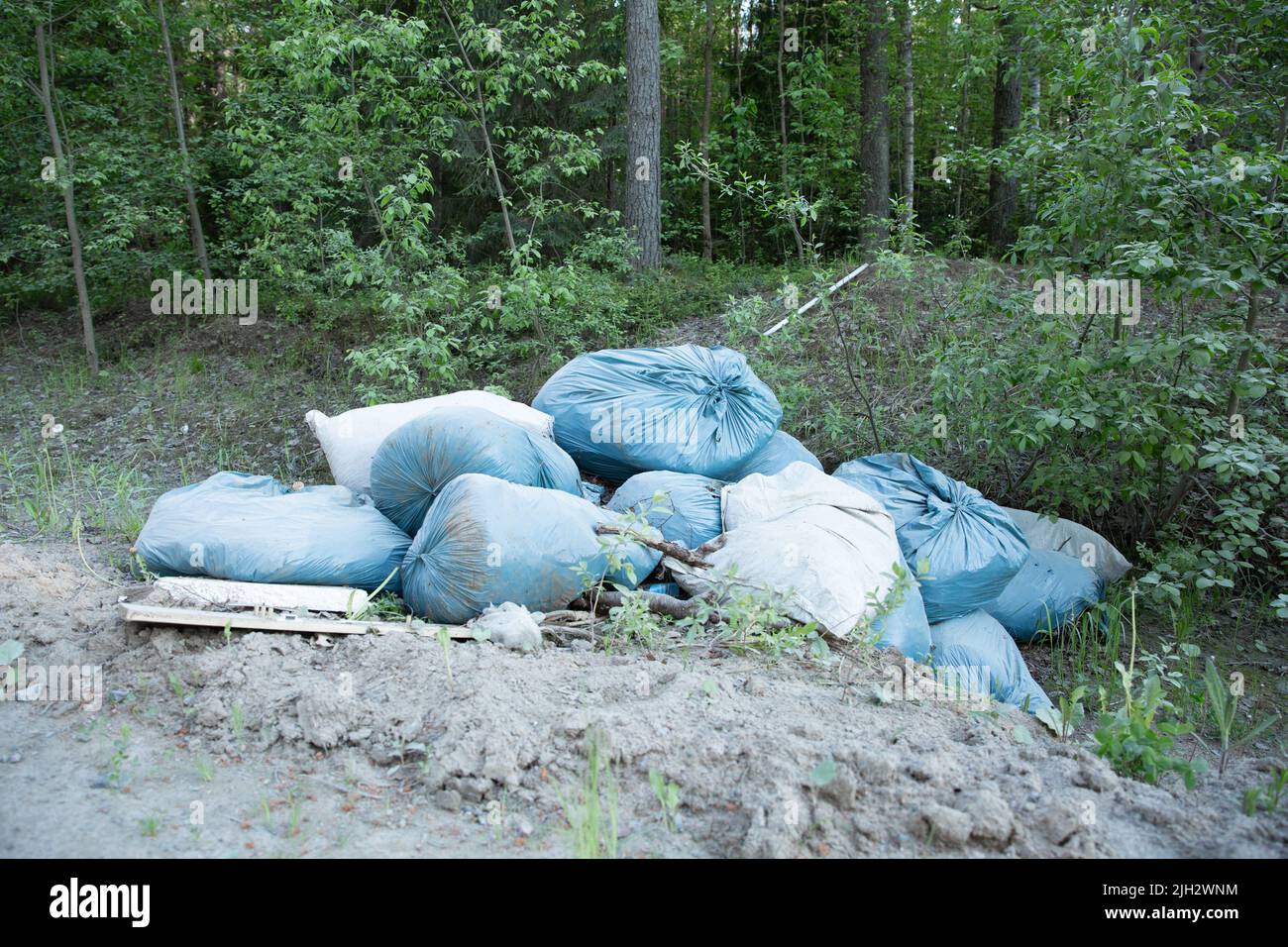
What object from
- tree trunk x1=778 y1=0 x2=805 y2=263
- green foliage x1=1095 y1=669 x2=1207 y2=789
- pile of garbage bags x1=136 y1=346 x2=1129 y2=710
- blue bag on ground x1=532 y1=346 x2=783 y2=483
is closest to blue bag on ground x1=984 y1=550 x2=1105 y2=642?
pile of garbage bags x1=136 y1=346 x2=1129 y2=710

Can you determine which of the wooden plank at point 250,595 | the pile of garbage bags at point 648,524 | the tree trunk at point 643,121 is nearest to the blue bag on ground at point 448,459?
the pile of garbage bags at point 648,524

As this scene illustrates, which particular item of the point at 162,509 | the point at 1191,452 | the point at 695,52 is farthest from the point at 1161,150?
the point at 695,52

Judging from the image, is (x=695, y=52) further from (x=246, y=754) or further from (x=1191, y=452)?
(x=246, y=754)

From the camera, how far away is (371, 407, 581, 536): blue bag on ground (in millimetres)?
3133

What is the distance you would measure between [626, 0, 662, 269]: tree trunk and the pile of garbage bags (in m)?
3.44

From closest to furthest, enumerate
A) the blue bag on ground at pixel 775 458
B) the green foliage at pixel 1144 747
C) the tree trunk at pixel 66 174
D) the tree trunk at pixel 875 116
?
the green foliage at pixel 1144 747
the blue bag on ground at pixel 775 458
the tree trunk at pixel 66 174
the tree trunk at pixel 875 116

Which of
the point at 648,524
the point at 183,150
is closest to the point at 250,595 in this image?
the point at 648,524

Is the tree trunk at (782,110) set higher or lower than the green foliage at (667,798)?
higher

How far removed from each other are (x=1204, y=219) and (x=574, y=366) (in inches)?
101

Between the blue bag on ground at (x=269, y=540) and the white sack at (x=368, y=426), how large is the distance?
50 cm

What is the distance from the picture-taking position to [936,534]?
3352 millimetres

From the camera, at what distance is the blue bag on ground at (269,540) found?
2.93 meters

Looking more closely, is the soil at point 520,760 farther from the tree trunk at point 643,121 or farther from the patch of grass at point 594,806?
the tree trunk at point 643,121

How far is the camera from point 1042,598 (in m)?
3.59
